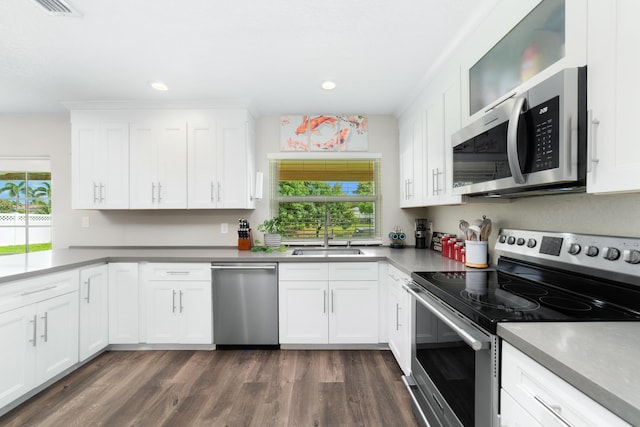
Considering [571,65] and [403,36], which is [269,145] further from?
[571,65]

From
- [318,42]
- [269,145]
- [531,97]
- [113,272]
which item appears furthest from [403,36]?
[113,272]

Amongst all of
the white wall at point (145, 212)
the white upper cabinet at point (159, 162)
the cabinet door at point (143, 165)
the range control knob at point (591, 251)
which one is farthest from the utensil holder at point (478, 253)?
the cabinet door at point (143, 165)

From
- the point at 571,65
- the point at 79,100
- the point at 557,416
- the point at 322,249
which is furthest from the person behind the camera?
the point at 322,249

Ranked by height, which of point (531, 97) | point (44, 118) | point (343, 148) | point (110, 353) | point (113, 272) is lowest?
point (110, 353)

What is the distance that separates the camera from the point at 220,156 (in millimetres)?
3031

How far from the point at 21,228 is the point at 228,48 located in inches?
128

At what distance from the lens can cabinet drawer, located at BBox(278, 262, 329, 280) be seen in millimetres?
2721

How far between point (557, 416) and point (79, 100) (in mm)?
3985

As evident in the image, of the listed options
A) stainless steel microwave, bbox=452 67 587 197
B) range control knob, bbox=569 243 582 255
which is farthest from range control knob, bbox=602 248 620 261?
stainless steel microwave, bbox=452 67 587 197

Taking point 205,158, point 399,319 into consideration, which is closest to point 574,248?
point 399,319

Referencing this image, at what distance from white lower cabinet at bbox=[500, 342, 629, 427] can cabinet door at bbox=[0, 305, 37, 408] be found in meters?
2.63

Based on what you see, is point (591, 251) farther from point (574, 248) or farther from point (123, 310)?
point (123, 310)

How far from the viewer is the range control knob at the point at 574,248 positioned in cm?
135

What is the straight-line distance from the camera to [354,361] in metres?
2.56
